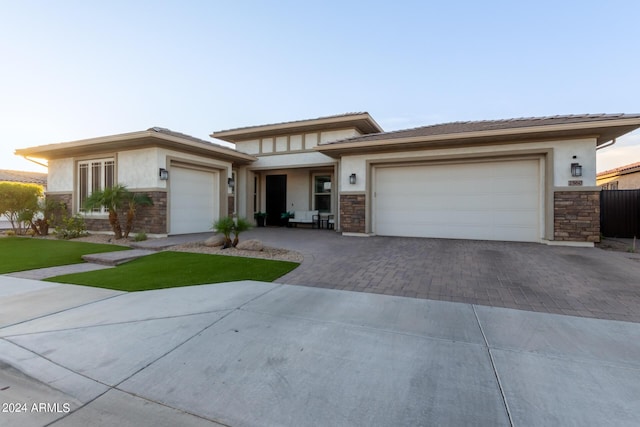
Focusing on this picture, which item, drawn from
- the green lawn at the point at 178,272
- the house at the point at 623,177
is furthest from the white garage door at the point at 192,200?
the house at the point at 623,177

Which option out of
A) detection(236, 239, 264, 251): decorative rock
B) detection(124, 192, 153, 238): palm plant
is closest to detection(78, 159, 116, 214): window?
detection(124, 192, 153, 238): palm plant

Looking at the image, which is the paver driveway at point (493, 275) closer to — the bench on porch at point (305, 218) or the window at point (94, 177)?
the bench on porch at point (305, 218)

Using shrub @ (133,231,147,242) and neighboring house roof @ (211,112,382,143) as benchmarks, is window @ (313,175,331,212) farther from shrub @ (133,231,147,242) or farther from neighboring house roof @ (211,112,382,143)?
shrub @ (133,231,147,242)

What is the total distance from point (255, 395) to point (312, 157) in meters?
12.3

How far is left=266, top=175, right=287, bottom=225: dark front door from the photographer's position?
1639cm

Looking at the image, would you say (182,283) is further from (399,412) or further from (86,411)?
(399,412)

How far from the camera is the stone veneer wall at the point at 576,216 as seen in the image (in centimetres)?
834

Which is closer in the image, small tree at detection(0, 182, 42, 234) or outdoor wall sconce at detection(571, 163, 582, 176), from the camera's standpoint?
outdoor wall sconce at detection(571, 163, 582, 176)

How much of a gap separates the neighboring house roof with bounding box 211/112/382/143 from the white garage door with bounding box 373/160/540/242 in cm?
314

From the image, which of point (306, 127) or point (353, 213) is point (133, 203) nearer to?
point (353, 213)

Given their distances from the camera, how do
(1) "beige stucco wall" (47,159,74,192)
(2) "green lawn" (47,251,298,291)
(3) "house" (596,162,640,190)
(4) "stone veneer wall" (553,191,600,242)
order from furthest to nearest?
(3) "house" (596,162,640,190) < (1) "beige stucco wall" (47,159,74,192) < (4) "stone veneer wall" (553,191,600,242) < (2) "green lawn" (47,251,298,291)

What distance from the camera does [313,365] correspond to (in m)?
2.46

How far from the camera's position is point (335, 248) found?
836cm

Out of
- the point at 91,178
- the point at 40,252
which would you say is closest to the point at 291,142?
the point at 91,178
